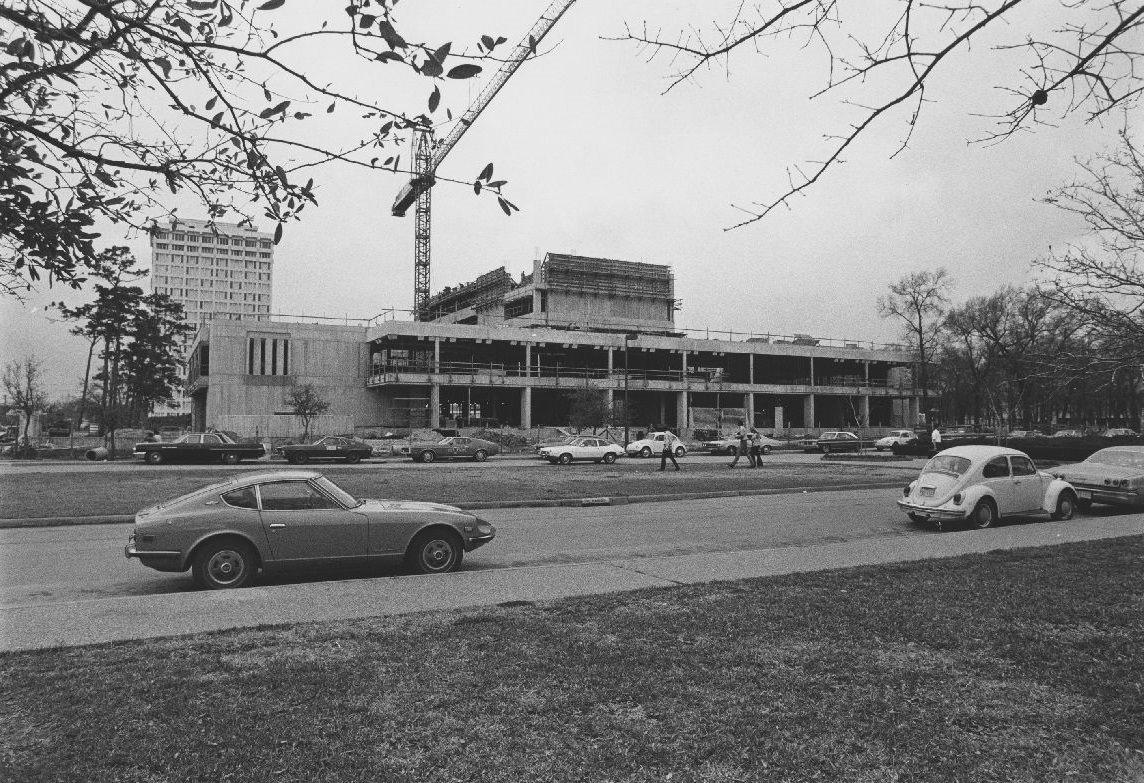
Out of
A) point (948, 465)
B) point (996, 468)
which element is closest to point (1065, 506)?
point (996, 468)

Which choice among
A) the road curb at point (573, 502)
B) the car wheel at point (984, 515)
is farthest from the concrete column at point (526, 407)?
the car wheel at point (984, 515)

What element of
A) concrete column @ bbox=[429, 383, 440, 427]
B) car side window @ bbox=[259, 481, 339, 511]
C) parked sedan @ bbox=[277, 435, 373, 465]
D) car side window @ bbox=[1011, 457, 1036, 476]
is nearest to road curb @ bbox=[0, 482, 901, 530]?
car side window @ bbox=[1011, 457, 1036, 476]

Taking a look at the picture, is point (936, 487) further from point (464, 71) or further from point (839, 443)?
point (839, 443)

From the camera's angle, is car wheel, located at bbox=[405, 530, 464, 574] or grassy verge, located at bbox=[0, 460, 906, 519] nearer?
car wheel, located at bbox=[405, 530, 464, 574]

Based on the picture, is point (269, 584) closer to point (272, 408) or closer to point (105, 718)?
point (105, 718)

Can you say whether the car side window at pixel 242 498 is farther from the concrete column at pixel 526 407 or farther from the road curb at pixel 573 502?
the concrete column at pixel 526 407

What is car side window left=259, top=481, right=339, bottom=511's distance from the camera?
9.46 m

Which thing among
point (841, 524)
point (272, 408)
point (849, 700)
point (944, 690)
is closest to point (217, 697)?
point (849, 700)

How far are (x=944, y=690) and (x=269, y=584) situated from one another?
25.2 feet

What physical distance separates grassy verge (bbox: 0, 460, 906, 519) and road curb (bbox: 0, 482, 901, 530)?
1.42 feet

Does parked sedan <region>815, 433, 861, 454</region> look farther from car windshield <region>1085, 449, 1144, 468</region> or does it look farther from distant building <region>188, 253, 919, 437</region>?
car windshield <region>1085, 449, 1144, 468</region>

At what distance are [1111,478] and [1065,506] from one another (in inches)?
81.0

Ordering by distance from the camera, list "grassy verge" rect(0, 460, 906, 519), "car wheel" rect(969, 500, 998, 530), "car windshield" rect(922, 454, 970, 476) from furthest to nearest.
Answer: "grassy verge" rect(0, 460, 906, 519)
"car windshield" rect(922, 454, 970, 476)
"car wheel" rect(969, 500, 998, 530)

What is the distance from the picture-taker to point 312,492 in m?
9.74
